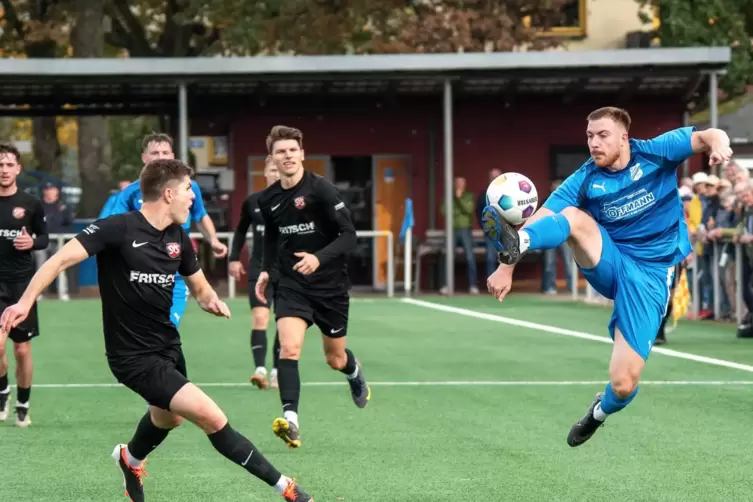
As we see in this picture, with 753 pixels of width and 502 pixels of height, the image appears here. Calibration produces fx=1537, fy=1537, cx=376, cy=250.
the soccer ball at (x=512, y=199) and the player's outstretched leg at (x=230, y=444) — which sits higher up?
the soccer ball at (x=512, y=199)

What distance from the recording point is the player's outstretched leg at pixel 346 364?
10773mm

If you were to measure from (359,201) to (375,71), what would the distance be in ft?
12.6

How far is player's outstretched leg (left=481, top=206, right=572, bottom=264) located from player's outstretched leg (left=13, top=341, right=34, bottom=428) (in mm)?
4245

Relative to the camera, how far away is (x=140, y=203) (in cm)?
1108

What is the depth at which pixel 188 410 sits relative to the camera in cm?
722

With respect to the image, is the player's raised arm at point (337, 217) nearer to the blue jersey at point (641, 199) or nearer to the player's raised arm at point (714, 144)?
the blue jersey at point (641, 199)

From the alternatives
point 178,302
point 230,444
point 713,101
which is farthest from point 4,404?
point 713,101

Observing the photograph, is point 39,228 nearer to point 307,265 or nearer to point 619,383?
point 307,265

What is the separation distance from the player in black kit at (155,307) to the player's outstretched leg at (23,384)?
3813 mm

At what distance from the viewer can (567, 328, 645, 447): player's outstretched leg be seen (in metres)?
8.72

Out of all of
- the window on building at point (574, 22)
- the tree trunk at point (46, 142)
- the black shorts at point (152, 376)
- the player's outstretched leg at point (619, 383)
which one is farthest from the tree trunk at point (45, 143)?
the black shorts at point (152, 376)

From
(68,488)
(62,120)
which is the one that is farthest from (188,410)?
(62,120)

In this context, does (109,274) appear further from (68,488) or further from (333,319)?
(333,319)

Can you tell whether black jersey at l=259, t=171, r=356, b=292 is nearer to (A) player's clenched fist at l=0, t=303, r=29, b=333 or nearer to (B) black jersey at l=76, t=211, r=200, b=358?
(B) black jersey at l=76, t=211, r=200, b=358
